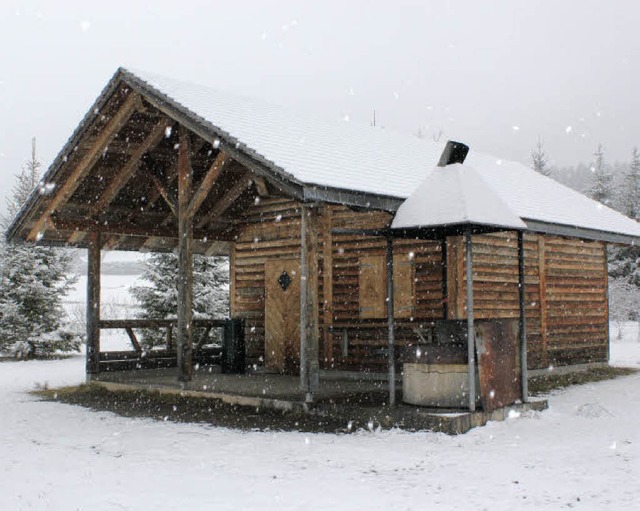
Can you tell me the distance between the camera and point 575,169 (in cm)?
18588

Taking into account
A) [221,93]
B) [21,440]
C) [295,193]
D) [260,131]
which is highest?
[221,93]

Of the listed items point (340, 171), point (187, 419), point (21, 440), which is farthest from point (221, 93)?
point (21, 440)

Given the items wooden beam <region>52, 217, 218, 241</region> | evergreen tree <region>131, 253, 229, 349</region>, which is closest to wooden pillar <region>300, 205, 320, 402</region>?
wooden beam <region>52, 217, 218, 241</region>

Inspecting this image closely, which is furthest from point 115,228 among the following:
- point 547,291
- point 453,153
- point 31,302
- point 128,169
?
point 31,302

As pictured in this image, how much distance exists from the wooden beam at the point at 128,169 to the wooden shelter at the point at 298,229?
0.12ft

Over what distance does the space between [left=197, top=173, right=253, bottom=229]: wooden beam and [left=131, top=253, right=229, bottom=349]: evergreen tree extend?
21.9 feet

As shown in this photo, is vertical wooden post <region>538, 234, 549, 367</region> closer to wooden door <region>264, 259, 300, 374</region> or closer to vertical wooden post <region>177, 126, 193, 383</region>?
wooden door <region>264, 259, 300, 374</region>

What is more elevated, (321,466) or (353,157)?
(353,157)

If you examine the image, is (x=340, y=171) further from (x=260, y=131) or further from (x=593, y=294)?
(x=593, y=294)

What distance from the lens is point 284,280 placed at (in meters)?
16.3

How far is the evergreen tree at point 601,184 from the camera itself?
44.6m

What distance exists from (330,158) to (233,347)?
5.58 metres

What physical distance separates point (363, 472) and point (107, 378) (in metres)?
8.81

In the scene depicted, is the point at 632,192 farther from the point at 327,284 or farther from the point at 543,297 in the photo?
the point at 327,284
